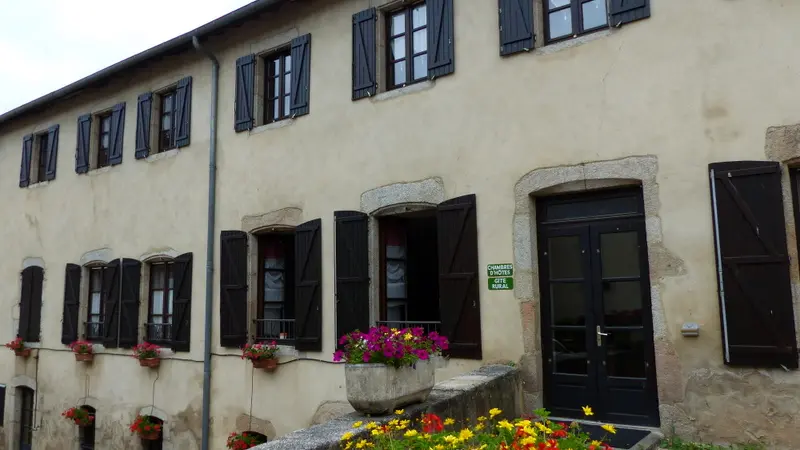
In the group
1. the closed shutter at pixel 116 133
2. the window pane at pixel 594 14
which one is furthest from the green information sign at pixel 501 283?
the closed shutter at pixel 116 133

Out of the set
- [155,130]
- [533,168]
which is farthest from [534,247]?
[155,130]

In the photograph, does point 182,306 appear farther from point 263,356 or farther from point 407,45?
point 407,45

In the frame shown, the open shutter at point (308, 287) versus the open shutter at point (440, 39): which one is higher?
the open shutter at point (440, 39)

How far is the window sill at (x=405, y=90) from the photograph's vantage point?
731cm

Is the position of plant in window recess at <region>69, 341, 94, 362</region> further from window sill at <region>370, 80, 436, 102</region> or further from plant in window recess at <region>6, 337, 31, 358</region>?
window sill at <region>370, 80, 436, 102</region>

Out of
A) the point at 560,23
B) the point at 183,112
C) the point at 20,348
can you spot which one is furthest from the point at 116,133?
the point at 560,23

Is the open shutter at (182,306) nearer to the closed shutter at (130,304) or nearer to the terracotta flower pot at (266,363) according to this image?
the closed shutter at (130,304)

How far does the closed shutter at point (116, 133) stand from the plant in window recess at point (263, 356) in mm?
4836

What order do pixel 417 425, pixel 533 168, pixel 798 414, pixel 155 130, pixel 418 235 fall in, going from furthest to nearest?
pixel 155 130, pixel 418 235, pixel 533 168, pixel 798 414, pixel 417 425

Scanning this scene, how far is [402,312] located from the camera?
26.2ft

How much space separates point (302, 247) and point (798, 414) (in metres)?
5.61

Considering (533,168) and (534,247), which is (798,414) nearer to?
(534,247)

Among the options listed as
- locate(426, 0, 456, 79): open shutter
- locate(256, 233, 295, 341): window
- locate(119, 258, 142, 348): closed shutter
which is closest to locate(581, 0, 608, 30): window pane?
locate(426, 0, 456, 79): open shutter

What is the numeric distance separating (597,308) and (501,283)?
3.20ft
